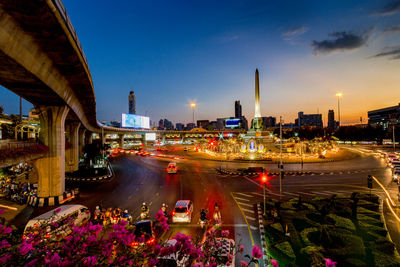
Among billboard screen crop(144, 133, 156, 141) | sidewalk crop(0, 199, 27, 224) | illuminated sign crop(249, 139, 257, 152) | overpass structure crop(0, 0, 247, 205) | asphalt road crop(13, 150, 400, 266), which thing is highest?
overpass structure crop(0, 0, 247, 205)

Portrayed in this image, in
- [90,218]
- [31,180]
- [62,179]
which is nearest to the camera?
[90,218]

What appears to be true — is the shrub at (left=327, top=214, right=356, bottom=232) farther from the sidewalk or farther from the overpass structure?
the sidewalk

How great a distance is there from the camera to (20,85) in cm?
1408

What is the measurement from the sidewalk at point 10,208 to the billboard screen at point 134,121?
2536 inches

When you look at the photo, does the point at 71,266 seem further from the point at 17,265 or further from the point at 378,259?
the point at 378,259

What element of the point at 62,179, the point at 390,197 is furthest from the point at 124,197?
the point at 390,197

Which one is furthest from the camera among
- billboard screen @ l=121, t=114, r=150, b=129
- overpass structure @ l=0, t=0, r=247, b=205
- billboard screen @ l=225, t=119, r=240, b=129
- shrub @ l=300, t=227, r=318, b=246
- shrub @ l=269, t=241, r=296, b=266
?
billboard screen @ l=225, t=119, r=240, b=129

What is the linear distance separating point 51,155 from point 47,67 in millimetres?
11882

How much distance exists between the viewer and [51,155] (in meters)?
21.3

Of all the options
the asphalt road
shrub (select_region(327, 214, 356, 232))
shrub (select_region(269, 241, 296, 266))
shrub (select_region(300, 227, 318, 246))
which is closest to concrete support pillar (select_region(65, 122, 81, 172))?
the asphalt road

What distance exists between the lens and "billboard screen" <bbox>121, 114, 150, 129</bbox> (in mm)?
84500

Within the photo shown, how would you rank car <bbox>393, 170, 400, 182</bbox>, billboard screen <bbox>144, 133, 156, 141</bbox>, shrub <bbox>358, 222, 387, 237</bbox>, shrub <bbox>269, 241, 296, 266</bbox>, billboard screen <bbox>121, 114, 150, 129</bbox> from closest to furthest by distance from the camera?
shrub <bbox>269, 241, 296, 266</bbox>, shrub <bbox>358, 222, 387, 237</bbox>, car <bbox>393, 170, 400, 182</bbox>, billboard screen <bbox>121, 114, 150, 129</bbox>, billboard screen <bbox>144, 133, 156, 141</bbox>

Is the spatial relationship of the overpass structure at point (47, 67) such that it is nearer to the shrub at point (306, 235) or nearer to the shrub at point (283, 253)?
the shrub at point (283, 253)

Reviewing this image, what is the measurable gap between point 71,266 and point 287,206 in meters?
16.3
